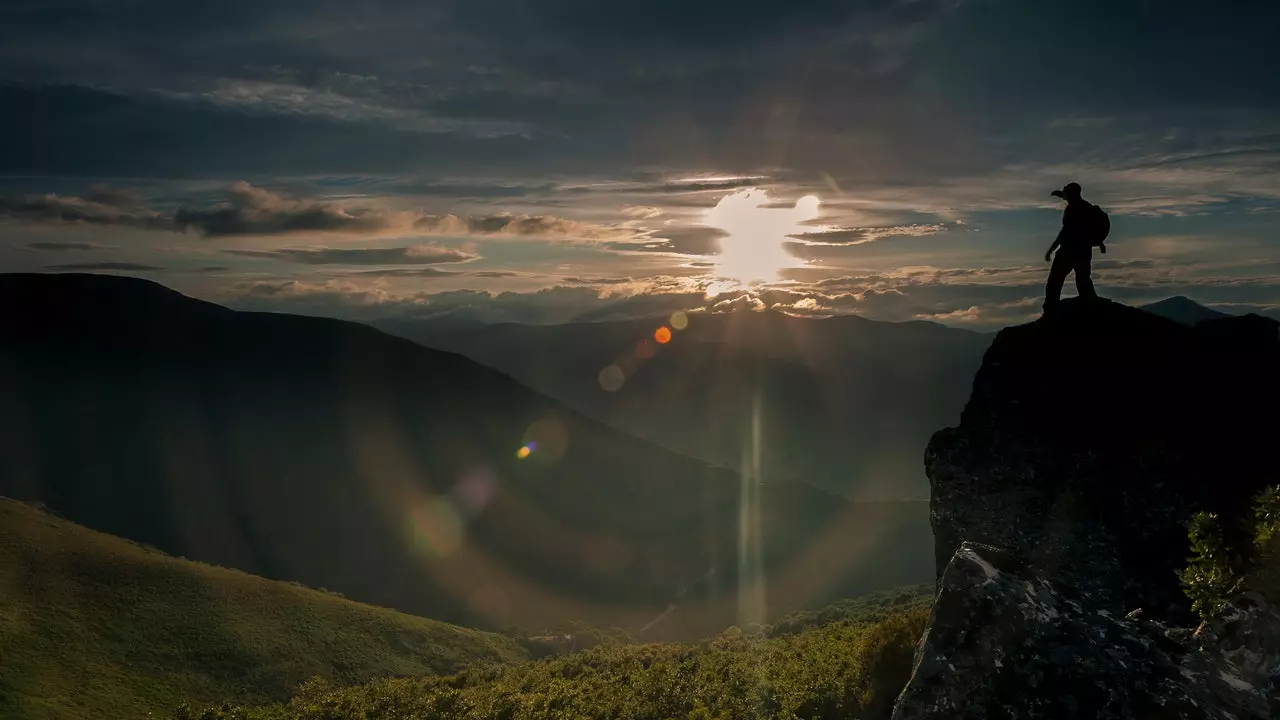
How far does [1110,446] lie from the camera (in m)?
16.3

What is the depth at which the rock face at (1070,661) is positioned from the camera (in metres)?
8.05

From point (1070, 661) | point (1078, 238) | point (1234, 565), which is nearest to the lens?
point (1070, 661)

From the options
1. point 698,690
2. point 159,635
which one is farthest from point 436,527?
point 698,690

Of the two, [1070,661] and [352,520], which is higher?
[1070,661]

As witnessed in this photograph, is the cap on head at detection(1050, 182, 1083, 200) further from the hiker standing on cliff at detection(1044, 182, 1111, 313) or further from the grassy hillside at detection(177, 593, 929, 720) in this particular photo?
the grassy hillside at detection(177, 593, 929, 720)

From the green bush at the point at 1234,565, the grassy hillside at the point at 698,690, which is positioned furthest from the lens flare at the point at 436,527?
the green bush at the point at 1234,565

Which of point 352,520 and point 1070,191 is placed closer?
point 1070,191

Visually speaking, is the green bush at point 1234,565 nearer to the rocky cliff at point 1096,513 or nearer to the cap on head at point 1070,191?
the rocky cliff at point 1096,513

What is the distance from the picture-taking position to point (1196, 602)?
9.44 meters

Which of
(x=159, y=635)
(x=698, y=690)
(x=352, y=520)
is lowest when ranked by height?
(x=352, y=520)

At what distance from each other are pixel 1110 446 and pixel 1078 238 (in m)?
6.11

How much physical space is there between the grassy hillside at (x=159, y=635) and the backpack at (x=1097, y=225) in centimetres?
6982

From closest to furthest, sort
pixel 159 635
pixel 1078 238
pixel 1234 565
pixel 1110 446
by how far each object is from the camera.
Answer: pixel 1234 565, pixel 1110 446, pixel 1078 238, pixel 159 635

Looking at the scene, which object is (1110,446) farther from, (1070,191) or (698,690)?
(698,690)
